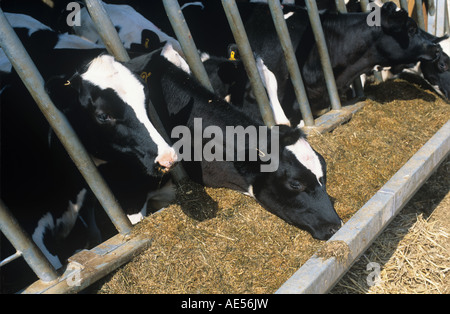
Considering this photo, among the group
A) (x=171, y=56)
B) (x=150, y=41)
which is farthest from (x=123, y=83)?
(x=150, y=41)

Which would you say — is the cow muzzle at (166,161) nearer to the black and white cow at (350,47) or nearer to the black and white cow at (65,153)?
the black and white cow at (65,153)

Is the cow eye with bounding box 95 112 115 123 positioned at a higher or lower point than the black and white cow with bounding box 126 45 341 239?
higher

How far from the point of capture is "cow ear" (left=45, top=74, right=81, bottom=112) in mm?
2486

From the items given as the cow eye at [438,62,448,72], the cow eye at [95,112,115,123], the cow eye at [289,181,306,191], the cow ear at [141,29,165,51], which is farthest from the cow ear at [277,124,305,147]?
the cow eye at [438,62,448,72]

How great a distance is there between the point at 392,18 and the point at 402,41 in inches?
12.1

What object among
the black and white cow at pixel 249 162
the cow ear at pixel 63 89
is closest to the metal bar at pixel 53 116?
the cow ear at pixel 63 89

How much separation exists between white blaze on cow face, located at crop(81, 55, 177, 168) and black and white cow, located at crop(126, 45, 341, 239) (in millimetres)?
197

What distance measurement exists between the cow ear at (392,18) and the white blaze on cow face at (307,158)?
2784 millimetres

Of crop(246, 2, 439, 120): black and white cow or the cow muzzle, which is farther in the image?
crop(246, 2, 439, 120): black and white cow

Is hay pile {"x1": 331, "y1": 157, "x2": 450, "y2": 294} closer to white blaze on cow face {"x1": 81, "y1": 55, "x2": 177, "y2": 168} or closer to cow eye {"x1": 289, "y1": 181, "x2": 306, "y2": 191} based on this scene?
cow eye {"x1": 289, "y1": 181, "x2": 306, "y2": 191}

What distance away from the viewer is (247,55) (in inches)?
140

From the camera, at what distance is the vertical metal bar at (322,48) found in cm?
414

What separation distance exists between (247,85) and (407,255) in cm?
229

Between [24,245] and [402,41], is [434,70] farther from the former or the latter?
[24,245]
